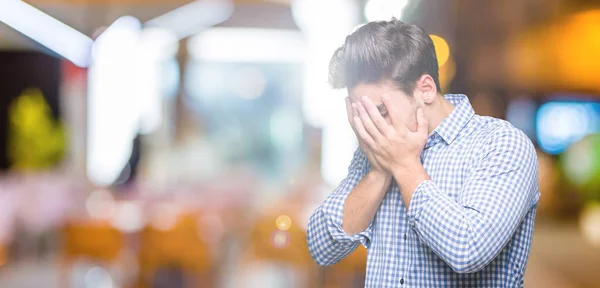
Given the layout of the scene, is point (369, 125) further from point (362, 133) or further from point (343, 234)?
point (343, 234)

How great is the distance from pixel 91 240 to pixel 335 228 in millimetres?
3992

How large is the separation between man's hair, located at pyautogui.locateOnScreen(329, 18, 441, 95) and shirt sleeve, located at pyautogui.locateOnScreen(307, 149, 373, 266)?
0.18m

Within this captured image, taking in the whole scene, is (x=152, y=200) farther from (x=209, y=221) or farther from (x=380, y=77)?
(x=380, y=77)

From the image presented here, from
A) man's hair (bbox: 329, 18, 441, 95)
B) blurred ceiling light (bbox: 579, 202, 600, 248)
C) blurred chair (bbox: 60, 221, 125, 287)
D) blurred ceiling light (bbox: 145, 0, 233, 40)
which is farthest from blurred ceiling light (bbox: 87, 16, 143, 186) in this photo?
blurred ceiling light (bbox: 579, 202, 600, 248)

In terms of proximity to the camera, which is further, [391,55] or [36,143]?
[36,143]

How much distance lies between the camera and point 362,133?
3.92ft

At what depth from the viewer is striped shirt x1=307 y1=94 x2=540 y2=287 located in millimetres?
1159

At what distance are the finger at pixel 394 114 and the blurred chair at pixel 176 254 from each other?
388 cm

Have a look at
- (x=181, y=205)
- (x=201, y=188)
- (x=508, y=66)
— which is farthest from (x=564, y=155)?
(x=181, y=205)

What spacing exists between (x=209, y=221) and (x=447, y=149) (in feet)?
13.7

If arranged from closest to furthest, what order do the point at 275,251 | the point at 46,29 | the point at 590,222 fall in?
the point at 275,251 → the point at 46,29 → the point at 590,222

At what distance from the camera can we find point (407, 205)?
3.92 ft

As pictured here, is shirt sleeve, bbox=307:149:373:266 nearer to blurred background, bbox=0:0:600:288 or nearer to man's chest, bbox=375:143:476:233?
man's chest, bbox=375:143:476:233

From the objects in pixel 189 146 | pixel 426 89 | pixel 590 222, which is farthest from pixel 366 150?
pixel 590 222
